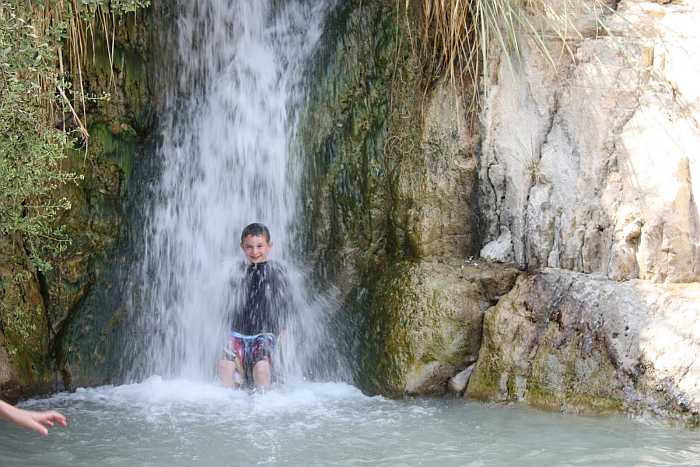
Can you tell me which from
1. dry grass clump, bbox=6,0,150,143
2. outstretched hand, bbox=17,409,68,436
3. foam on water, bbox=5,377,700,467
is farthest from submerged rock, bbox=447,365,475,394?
outstretched hand, bbox=17,409,68,436

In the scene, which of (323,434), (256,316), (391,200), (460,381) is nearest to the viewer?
(323,434)

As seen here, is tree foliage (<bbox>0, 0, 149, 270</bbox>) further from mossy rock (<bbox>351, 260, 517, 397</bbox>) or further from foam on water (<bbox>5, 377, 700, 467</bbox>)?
mossy rock (<bbox>351, 260, 517, 397</bbox>)

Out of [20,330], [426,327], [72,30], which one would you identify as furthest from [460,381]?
[72,30]

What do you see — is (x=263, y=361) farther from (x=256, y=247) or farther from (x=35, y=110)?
(x=35, y=110)

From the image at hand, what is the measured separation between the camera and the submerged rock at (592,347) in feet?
17.6

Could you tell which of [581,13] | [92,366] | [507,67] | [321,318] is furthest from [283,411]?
[581,13]

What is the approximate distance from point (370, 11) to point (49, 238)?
304cm

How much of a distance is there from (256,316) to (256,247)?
1.67 ft

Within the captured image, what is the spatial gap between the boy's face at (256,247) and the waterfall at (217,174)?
542mm

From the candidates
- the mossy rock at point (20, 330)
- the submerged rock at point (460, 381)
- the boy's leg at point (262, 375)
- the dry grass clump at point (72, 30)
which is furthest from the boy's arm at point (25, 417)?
the submerged rock at point (460, 381)

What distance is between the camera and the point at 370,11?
280 inches

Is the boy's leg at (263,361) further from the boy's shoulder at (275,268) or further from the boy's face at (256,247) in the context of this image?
the boy's face at (256,247)

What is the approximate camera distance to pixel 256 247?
6.54 meters

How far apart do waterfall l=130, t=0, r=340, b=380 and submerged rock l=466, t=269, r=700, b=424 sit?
157cm
